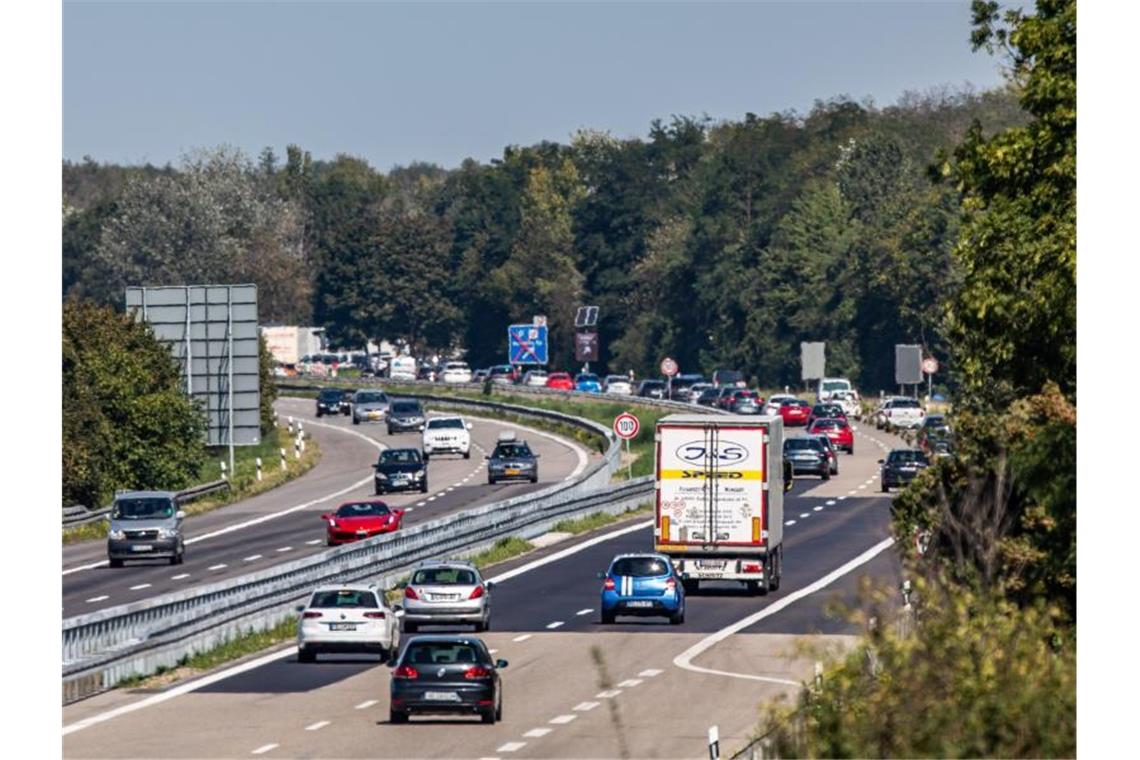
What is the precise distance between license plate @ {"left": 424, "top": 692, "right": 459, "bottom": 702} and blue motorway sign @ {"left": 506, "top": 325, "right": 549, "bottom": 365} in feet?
328

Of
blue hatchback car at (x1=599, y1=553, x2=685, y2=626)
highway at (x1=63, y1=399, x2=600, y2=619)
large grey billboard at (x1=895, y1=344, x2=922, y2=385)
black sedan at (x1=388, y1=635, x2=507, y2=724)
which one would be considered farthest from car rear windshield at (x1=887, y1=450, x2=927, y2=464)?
large grey billboard at (x1=895, y1=344, x2=922, y2=385)

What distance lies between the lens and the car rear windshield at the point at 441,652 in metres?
35.8

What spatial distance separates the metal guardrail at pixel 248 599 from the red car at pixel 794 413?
44858 mm

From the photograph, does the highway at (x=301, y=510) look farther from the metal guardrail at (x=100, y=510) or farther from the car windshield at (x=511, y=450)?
the metal guardrail at (x=100, y=510)

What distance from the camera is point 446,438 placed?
103188 millimetres

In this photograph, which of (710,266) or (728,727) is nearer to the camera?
(728,727)

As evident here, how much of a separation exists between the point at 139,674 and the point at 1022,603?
683 inches

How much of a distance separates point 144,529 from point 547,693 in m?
27.1

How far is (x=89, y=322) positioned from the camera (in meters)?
93.4

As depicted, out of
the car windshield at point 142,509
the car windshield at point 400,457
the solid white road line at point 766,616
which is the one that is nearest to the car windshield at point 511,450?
the car windshield at point 400,457
